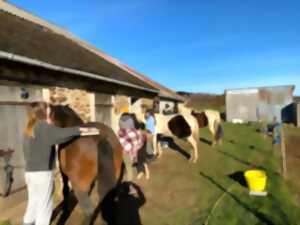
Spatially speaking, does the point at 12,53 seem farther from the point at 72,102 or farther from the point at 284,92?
the point at 284,92

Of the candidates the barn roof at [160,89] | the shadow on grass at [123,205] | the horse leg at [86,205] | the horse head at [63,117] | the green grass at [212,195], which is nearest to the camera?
the horse leg at [86,205]

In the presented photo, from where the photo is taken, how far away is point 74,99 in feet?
31.0

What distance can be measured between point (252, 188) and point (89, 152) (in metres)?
4.25

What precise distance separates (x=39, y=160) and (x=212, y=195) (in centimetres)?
463

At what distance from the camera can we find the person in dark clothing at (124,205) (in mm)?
5598

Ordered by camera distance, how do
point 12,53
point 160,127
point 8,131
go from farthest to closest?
point 160,127 < point 8,131 < point 12,53

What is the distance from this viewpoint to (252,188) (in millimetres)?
7852

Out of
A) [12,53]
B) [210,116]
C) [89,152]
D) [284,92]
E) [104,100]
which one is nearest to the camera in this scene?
[89,152]

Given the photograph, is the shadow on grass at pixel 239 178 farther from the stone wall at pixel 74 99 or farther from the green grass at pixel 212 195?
the stone wall at pixel 74 99

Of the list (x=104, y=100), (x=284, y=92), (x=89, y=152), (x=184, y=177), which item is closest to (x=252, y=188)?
(x=184, y=177)

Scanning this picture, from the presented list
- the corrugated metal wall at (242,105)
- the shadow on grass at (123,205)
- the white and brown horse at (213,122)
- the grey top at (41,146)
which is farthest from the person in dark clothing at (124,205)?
the corrugated metal wall at (242,105)

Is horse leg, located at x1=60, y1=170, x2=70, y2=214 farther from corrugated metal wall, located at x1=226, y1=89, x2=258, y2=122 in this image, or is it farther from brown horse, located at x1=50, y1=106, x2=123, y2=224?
corrugated metal wall, located at x1=226, y1=89, x2=258, y2=122

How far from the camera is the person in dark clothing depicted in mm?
5598

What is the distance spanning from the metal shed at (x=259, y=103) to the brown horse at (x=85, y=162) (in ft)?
93.4
